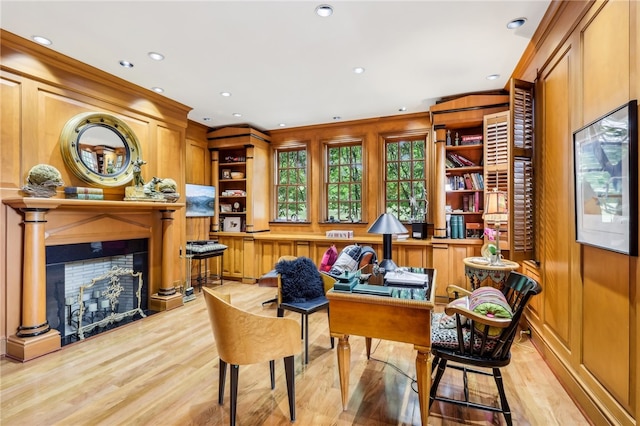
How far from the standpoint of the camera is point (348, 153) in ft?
18.1

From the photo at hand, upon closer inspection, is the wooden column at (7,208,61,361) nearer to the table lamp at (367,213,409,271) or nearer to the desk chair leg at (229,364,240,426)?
the desk chair leg at (229,364,240,426)

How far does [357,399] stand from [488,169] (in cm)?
320

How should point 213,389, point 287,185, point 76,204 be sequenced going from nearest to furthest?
1. point 213,389
2. point 76,204
3. point 287,185

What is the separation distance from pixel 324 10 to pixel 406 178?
3.28 meters

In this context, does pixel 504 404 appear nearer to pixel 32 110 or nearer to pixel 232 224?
pixel 32 110

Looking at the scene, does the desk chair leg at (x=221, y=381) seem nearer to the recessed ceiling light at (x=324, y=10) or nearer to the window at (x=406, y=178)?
the recessed ceiling light at (x=324, y=10)

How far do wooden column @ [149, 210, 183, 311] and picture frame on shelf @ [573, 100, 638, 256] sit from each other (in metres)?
4.29

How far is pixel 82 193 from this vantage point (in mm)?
3158

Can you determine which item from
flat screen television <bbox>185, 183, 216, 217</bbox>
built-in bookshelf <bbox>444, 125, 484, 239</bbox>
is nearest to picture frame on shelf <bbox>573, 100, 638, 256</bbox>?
built-in bookshelf <bbox>444, 125, 484, 239</bbox>

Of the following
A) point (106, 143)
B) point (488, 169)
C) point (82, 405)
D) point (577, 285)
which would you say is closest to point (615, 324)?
point (577, 285)

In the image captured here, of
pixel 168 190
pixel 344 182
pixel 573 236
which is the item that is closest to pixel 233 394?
pixel 573 236

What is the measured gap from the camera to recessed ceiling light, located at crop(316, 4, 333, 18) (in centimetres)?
228

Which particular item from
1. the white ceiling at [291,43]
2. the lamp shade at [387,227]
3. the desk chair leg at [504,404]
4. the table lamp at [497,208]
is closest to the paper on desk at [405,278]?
the lamp shade at [387,227]

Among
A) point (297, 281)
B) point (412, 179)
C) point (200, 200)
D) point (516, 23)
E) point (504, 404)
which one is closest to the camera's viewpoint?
point (504, 404)
